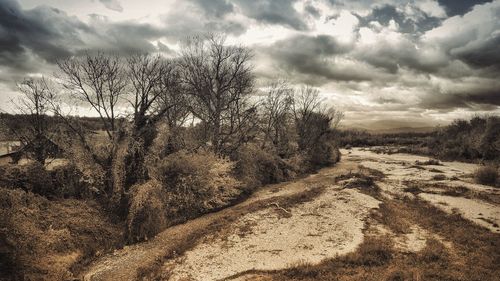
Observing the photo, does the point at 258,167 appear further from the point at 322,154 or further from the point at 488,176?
the point at 488,176

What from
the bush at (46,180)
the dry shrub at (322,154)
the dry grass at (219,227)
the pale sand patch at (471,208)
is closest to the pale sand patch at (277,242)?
the dry grass at (219,227)

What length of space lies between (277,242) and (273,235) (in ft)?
2.72

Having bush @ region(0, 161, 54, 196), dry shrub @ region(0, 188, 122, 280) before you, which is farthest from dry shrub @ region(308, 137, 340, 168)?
bush @ region(0, 161, 54, 196)

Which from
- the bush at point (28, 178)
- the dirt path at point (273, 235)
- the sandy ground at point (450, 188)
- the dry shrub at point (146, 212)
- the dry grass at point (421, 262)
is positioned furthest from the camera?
the sandy ground at point (450, 188)

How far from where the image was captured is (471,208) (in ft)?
Result: 63.2

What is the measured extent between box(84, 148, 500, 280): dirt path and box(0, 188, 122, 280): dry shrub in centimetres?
107

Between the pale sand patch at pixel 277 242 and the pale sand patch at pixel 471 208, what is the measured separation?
5089 millimetres

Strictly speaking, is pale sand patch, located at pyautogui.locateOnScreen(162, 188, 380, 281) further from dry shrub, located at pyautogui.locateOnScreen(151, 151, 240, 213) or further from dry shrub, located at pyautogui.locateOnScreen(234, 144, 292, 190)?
dry shrub, located at pyautogui.locateOnScreen(234, 144, 292, 190)

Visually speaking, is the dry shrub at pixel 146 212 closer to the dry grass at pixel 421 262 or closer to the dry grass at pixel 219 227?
the dry grass at pixel 219 227

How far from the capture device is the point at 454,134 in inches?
2448

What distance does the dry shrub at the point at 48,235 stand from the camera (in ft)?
35.5

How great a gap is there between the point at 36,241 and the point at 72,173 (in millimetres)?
5648

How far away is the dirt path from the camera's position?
1189 centimetres

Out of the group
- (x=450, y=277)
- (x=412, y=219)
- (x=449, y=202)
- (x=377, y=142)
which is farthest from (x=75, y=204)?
(x=377, y=142)
